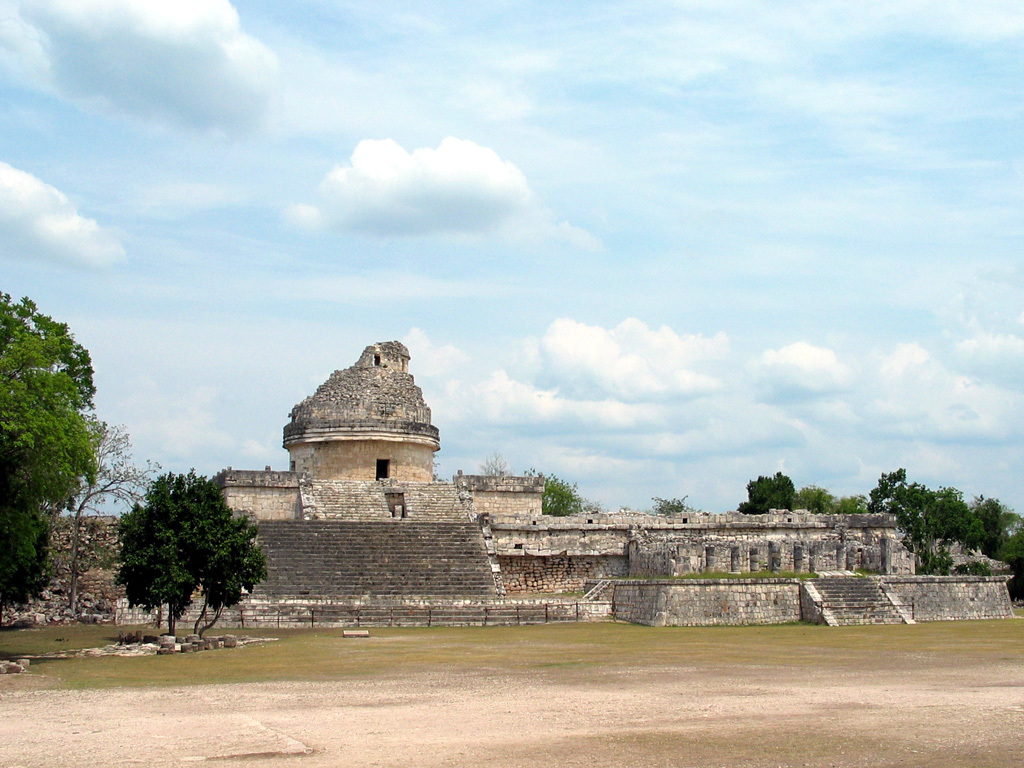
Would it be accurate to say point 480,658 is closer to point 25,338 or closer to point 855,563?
point 25,338

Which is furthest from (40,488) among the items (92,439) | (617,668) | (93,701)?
(617,668)

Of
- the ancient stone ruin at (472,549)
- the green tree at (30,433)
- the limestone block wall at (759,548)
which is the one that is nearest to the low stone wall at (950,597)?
the ancient stone ruin at (472,549)

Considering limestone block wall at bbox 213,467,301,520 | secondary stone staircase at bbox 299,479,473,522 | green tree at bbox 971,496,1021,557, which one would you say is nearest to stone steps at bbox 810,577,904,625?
secondary stone staircase at bbox 299,479,473,522

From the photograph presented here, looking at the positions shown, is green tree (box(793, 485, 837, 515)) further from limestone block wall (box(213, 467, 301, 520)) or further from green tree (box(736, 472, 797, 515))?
limestone block wall (box(213, 467, 301, 520))

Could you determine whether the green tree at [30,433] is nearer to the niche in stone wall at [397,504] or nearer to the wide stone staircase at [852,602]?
the niche in stone wall at [397,504]

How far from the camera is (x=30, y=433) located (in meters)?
15.7

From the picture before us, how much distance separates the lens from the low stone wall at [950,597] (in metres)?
24.3

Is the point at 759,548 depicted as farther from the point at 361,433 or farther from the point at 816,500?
the point at 816,500

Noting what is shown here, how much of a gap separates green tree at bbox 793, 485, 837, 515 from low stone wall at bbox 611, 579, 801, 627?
3229 cm

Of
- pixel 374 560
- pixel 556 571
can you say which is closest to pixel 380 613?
pixel 374 560

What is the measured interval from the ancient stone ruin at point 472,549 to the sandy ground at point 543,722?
971 cm

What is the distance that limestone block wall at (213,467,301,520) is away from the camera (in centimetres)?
2984

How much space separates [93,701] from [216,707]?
1.69m

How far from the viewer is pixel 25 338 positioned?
1664 cm
